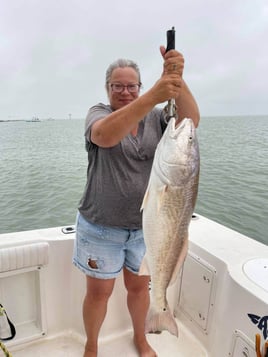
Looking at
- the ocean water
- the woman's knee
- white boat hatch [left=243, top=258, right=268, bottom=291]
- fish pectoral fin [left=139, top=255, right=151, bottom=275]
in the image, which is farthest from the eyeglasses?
the ocean water

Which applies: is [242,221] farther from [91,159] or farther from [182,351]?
[91,159]

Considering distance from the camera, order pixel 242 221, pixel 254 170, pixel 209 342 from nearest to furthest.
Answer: pixel 209 342 < pixel 242 221 < pixel 254 170

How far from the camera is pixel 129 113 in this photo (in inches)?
50.9

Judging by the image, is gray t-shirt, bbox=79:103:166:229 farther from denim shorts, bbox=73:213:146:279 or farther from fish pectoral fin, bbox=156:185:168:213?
fish pectoral fin, bbox=156:185:168:213

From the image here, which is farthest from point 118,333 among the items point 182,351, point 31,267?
point 31,267

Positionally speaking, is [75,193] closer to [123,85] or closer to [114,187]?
[114,187]

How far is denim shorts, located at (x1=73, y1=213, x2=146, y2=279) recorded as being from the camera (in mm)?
1805

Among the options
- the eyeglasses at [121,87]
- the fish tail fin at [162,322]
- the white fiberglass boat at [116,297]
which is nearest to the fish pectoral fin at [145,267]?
the fish tail fin at [162,322]

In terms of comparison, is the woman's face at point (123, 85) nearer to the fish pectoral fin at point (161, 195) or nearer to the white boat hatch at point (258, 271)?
the fish pectoral fin at point (161, 195)

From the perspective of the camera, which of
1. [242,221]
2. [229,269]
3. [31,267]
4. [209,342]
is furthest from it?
[242,221]

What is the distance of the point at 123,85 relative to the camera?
5.47 ft

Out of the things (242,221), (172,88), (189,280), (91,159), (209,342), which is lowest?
(242,221)

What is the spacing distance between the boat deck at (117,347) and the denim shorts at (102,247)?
0.88 meters

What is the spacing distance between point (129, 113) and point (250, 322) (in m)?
1.44
